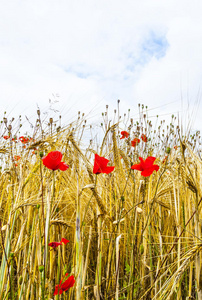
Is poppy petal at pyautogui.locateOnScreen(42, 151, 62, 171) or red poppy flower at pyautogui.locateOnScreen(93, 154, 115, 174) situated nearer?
poppy petal at pyautogui.locateOnScreen(42, 151, 62, 171)

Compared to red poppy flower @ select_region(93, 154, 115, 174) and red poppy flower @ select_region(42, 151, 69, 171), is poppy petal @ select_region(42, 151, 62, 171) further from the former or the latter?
red poppy flower @ select_region(93, 154, 115, 174)

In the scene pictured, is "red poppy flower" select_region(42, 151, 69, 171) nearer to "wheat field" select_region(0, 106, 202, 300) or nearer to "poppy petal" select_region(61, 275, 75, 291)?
"wheat field" select_region(0, 106, 202, 300)

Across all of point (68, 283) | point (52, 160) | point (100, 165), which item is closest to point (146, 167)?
point (100, 165)

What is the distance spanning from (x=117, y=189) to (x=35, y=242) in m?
0.50

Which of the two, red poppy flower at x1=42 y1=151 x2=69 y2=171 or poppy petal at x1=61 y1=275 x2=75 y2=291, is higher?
red poppy flower at x1=42 y1=151 x2=69 y2=171

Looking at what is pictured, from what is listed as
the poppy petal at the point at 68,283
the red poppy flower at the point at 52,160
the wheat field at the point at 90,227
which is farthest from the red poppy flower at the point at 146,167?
the poppy petal at the point at 68,283

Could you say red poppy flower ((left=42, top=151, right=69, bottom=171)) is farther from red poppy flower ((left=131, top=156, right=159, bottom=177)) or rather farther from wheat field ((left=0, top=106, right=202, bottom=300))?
red poppy flower ((left=131, top=156, right=159, bottom=177))

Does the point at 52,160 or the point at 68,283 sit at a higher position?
the point at 52,160

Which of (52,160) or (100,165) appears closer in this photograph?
(52,160)

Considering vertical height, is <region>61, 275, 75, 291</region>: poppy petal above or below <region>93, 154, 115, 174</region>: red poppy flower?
below

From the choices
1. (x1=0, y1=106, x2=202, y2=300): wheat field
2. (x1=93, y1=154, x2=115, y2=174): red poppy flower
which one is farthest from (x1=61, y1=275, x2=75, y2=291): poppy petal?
(x1=93, y1=154, x2=115, y2=174): red poppy flower

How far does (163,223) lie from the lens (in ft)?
5.74

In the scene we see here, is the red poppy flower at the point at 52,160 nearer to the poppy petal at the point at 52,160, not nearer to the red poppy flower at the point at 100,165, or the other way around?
the poppy petal at the point at 52,160

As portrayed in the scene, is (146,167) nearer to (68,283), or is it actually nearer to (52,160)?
(52,160)
